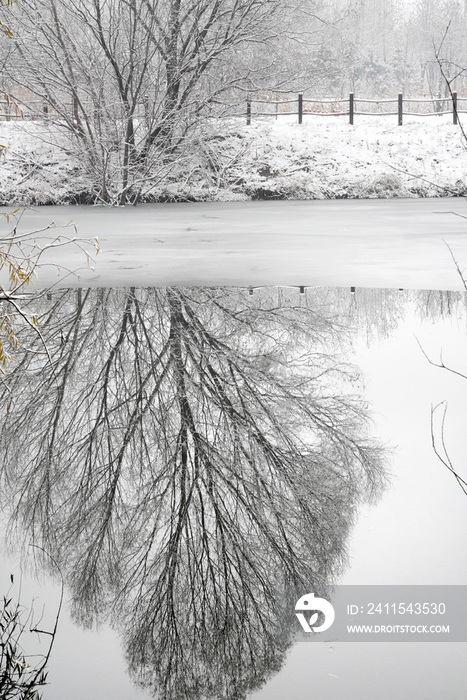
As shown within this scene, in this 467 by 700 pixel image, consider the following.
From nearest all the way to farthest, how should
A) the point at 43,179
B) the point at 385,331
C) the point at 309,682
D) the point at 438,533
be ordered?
the point at 309,682 → the point at 438,533 → the point at 385,331 → the point at 43,179

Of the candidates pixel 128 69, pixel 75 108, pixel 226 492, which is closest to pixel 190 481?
pixel 226 492

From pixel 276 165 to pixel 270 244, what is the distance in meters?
12.3

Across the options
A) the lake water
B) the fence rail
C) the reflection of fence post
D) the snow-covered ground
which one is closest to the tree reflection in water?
the lake water

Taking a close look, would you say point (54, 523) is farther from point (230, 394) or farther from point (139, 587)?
point (230, 394)

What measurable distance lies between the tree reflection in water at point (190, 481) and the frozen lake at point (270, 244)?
3.26 m

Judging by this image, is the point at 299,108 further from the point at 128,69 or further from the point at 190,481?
the point at 190,481

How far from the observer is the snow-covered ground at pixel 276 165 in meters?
24.5

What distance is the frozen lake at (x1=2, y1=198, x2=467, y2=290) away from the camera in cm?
A: 1188

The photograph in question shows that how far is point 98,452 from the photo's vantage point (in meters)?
5.45

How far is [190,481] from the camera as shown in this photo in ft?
16.1

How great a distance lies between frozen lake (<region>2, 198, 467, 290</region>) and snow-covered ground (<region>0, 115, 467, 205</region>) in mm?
1969

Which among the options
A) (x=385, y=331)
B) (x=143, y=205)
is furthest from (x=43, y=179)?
(x=385, y=331)

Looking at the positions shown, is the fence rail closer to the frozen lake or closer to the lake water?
the lake water

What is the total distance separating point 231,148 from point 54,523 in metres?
23.6
